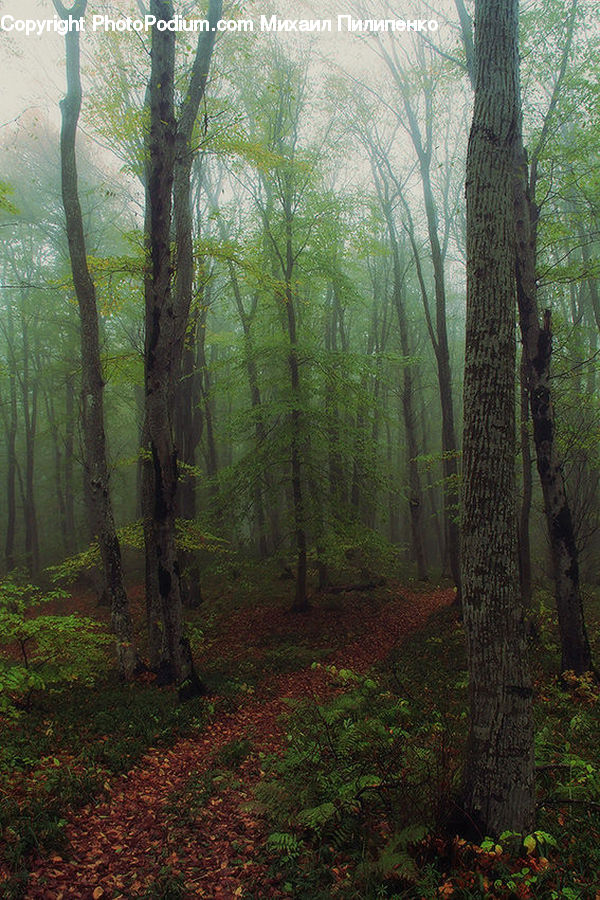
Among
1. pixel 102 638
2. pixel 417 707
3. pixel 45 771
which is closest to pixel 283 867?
pixel 45 771

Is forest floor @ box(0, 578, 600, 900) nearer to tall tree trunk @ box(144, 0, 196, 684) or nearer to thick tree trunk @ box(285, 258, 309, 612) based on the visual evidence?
tall tree trunk @ box(144, 0, 196, 684)

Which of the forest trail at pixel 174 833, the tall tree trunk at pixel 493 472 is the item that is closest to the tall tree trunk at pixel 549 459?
the tall tree trunk at pixel 493 472

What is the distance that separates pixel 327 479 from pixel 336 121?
38.9ft

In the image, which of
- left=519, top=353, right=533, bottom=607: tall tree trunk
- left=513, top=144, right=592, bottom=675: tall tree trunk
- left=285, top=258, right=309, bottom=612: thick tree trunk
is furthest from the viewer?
left=285, top=258, right=309, bottom=612: thick tree trunk

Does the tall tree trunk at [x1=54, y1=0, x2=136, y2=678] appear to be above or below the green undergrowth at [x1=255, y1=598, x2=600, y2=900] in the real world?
above

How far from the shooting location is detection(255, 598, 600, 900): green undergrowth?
10.2 feet

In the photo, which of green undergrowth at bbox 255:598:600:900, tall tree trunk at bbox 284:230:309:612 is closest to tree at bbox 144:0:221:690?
green undergrowth at bbox 255:598:600:900

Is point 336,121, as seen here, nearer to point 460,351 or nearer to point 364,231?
point 364,231

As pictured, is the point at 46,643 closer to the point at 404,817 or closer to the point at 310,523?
the point at 404,817

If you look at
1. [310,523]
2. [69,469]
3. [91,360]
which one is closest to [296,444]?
[310,523]

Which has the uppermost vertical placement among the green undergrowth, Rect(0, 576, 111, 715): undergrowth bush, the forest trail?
Rect(0, 576, 111, 715): undergrowth bush

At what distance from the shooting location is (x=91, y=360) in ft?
28.1

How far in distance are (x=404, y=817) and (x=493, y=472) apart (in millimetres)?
2668

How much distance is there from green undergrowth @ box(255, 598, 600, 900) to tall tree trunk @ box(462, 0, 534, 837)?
0.26 meters
